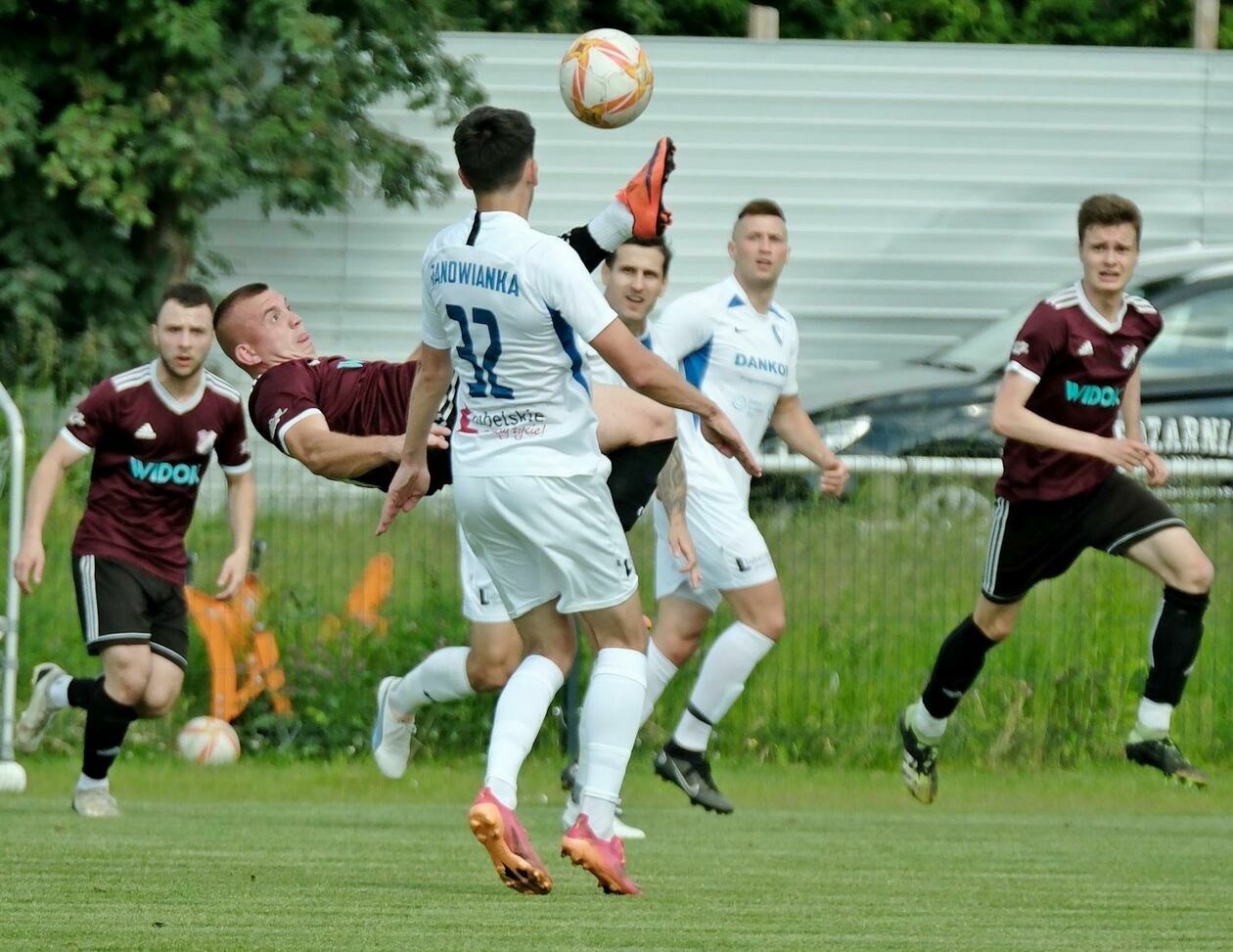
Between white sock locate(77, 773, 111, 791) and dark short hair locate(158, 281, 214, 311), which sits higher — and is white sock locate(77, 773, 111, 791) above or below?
below

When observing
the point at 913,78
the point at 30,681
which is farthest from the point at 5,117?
the point at 913,78

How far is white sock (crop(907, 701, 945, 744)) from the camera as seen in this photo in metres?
9.34

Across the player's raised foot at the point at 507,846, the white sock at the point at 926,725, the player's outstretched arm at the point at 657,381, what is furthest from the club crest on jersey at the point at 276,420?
the white sock at the point at 926,725

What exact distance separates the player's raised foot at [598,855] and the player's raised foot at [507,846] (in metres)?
0.15

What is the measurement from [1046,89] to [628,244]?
8.60 m

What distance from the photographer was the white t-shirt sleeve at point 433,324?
21.4 ft

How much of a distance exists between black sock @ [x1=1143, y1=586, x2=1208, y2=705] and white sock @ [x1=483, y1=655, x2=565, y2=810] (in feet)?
9.62

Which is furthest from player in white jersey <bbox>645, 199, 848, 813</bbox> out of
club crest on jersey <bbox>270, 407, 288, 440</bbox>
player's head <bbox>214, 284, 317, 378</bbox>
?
club crest on jersey <bbox>270, 407, 288, 440</bbox>

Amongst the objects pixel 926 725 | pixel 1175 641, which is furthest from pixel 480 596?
pixel 1175 641

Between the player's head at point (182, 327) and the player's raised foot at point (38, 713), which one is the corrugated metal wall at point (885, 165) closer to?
the player's raised foot at point (38, 713)

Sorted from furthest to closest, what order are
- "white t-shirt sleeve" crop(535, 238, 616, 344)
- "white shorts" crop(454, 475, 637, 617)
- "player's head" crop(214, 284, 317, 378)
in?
"player's head" crop(214, 284, 317, 378)
"white shorts" crop(454, 475, 637, 617)
"white t-shirt sleeve" crop(535, 238, 616, 344)

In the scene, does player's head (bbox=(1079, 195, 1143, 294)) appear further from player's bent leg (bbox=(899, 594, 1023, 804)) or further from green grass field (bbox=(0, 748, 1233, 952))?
green grass field (bbox=(0, 748, 1233, 952))

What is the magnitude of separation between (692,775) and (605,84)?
3.26 metres

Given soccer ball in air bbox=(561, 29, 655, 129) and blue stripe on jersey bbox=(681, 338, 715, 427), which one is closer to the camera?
soccer ball in air bbox=(561, 29, 655, 129)
